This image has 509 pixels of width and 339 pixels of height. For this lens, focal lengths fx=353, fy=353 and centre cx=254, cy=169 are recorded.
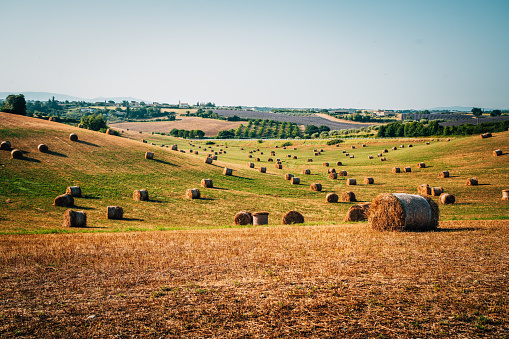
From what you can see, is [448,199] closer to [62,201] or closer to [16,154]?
[62,201]

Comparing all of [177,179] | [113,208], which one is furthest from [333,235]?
[177,179]

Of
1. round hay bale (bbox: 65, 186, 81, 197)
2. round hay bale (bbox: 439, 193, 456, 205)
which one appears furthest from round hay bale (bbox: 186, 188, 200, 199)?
round hay bale (bbox: 439, 193, 456, 205)

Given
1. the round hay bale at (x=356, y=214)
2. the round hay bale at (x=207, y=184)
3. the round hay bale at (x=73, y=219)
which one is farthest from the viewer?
the round hay bale at (x=207, y=184)

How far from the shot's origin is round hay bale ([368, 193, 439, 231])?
66.4ft

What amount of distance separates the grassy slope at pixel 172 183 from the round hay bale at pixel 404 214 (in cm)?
679

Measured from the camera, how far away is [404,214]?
2014 cm

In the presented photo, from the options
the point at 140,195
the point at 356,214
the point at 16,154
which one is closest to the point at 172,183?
the point at 140,195

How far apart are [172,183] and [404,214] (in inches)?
1214

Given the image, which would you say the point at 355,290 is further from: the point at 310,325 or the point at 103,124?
the point at 103,124

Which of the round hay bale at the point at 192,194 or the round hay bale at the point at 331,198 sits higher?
the round hay bale at the point at 331,198

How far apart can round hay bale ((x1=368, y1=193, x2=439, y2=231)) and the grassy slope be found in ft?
22.3

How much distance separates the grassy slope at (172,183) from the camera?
2920cm

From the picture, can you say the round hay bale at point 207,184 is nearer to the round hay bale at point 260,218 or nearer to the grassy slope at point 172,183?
the grassy slope at point 172,183

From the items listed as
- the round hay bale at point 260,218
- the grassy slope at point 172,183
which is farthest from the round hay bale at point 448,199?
the round hay bale at point 260,218
